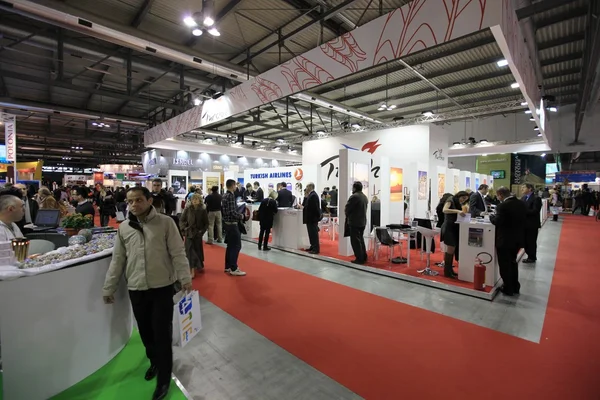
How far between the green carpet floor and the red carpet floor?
1.04m

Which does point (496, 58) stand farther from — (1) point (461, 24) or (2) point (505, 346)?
(2) point (505, 346)

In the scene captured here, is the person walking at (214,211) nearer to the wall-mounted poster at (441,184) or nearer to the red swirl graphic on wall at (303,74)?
the red swirl graphic on wall at (303,74)

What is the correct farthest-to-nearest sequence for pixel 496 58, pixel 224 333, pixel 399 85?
pixel 399 85
pixel 496 58
pixel 224 333

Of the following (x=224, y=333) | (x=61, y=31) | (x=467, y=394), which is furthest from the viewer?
(x=61, y=31)

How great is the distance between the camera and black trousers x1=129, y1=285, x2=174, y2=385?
199 cm

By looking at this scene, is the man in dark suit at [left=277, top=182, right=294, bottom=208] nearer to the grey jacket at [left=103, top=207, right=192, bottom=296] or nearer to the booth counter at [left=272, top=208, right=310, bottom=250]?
the booth counter at [left=272, top=208, right=310, bottom=250]

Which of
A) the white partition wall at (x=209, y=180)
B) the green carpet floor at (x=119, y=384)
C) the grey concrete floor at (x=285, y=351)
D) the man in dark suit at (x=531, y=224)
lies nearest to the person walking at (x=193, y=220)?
the grey concrete floor at (x=285, y=351)

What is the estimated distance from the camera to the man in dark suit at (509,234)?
152 inches

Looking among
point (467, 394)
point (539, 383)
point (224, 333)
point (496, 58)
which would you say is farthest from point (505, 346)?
point (496, 58)

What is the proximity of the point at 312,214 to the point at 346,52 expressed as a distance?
3270mm

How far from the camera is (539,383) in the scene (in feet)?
7.30

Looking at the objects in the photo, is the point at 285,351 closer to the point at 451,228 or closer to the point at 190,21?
the point at 451,228

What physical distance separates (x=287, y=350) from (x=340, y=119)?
11.9 meters

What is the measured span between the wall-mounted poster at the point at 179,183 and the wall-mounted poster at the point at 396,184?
29.2 ft
